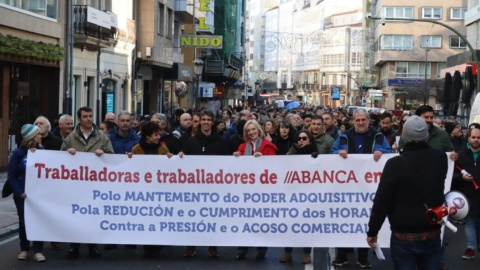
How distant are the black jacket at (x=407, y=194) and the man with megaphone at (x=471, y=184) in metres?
4.58

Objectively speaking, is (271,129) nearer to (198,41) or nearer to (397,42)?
(198,41)

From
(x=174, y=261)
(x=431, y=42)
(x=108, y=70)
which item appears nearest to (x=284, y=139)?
(x=174, y=261)

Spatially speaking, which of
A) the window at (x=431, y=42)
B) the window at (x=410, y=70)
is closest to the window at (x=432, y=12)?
the window at (x=431, y=42)

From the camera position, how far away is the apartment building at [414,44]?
83.6 meters

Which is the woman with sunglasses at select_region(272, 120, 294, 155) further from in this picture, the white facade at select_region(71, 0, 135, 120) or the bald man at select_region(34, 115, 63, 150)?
the white facade at select_region(71, 0, 135, 120)

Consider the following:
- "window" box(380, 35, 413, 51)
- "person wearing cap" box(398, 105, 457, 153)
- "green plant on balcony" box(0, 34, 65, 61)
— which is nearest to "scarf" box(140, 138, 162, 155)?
"person wearing cap" box(398, 105, 457, 153)

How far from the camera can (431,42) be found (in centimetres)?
8531

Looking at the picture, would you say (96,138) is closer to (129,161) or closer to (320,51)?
(129,161)

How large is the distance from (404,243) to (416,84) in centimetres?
7849

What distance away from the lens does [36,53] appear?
76.7ft

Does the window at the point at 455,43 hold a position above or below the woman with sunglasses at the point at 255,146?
above

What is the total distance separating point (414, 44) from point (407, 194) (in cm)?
8158

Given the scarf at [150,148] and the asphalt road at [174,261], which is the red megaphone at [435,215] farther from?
the scarf at [150,148]

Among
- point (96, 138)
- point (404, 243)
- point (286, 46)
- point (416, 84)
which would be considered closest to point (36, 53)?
point (96, 138)
